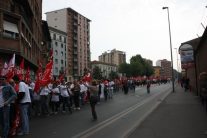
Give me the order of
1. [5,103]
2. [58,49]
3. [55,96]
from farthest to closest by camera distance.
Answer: [58,49] < [55,96] < [5,103]

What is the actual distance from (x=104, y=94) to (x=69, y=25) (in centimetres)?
8431

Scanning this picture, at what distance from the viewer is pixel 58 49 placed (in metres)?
94.6

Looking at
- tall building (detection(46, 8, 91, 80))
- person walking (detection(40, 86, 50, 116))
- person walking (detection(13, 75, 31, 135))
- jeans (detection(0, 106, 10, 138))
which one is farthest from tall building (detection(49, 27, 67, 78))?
jeans (detection(0, 106, 10, 138))

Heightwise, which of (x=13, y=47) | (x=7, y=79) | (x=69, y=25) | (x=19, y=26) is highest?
(x=69, y=25)

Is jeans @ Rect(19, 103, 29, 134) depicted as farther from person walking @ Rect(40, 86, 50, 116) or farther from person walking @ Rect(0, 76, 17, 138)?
person walking @ Rect(40, 86, 50, 116)

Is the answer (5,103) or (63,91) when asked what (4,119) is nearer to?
(5,103)

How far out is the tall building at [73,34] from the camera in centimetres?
10625

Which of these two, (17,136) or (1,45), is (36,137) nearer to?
(17,136)

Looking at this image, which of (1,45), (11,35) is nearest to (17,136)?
(1,45)

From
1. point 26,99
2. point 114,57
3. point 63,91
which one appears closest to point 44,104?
point 63,91

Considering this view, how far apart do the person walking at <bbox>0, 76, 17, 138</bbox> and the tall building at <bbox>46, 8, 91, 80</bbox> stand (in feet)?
296

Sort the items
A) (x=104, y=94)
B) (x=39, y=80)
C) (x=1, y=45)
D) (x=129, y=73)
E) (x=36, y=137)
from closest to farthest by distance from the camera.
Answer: (x=36, y=137) < (x=39, y=80) < (x=1, y=45) < (x=104, y=94) < (x=129, y=73)

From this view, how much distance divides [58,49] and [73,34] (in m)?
17.0

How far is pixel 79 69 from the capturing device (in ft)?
372
